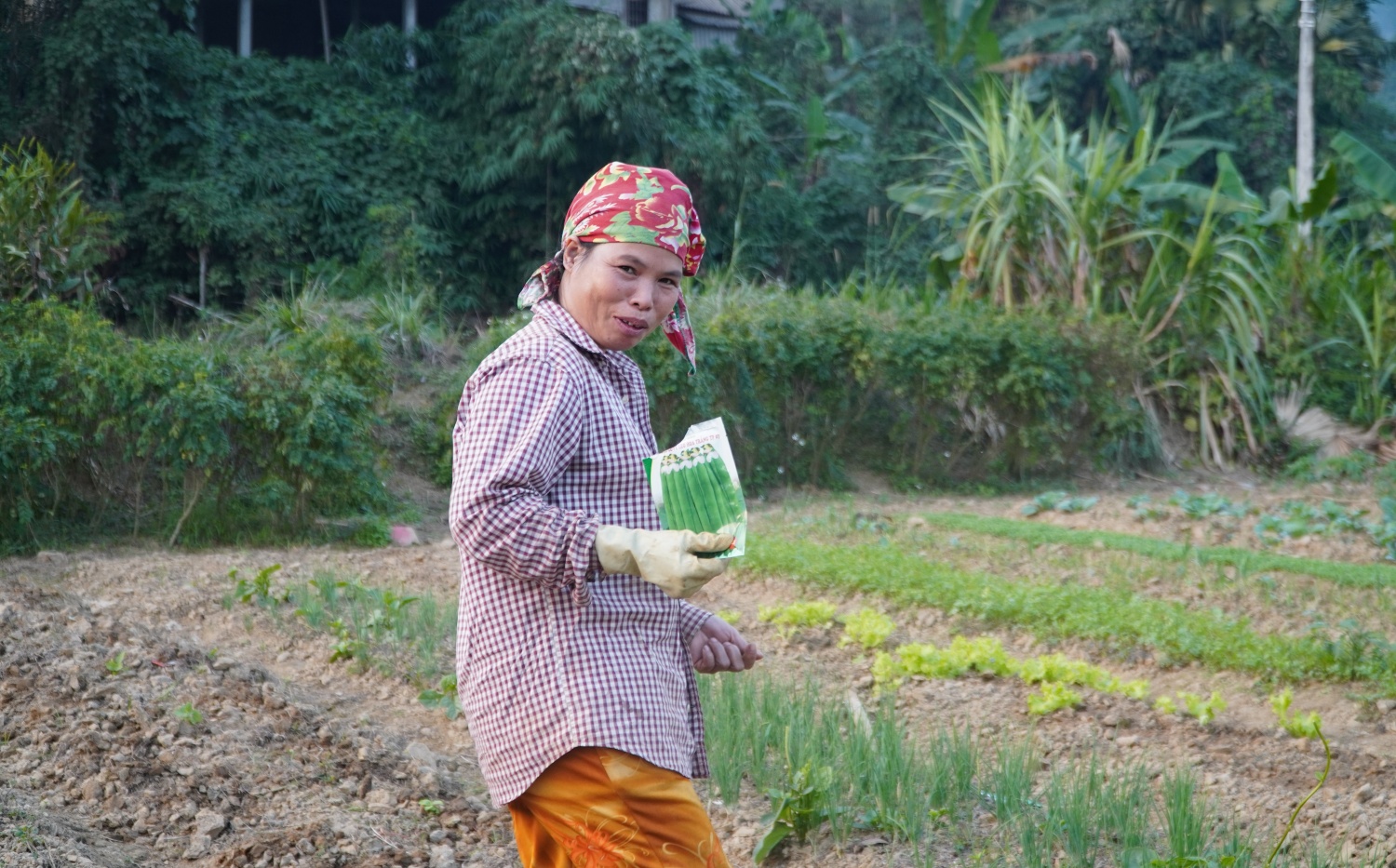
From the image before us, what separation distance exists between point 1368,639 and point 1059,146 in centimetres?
855

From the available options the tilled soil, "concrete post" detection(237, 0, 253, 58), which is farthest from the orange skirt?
"concrete post" detection(237, 0, 253, 58)

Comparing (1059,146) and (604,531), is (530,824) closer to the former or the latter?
(604,531)

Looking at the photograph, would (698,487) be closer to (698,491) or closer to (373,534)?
(698,491)

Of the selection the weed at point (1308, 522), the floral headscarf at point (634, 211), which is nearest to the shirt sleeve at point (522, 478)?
the floral headscarf at point (634, 211)

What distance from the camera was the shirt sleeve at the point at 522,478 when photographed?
1923mm

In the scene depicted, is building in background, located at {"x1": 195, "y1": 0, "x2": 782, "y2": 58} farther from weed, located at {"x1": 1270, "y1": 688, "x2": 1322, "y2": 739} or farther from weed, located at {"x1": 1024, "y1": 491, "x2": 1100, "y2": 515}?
weed, located at {"x1": 1270, "y1": 688, "x2": 1322, "y2": 739}

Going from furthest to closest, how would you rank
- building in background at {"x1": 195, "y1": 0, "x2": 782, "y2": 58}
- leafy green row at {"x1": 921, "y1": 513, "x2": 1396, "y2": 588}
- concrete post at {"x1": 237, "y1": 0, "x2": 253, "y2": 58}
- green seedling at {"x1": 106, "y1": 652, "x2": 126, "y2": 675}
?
1. building in background at {"x1": 195, "y1": 0, "x2": 782, "y2": 58}
2. concrete post at {"x1": 237, "y1": 0, "x2": 253, "y2": 58}
3. leafy green row at {"x1": 921, "y1": 513, "x2": 1396, "y2": 588}
4. green seedling at {"x1": 106, "y1": 652, "x2": 126, "y2": 675}

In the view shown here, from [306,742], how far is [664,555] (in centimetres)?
288

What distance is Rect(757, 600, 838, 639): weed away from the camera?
6.21 m

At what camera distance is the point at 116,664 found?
15.2 ft

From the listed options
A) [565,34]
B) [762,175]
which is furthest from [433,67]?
[762,175]

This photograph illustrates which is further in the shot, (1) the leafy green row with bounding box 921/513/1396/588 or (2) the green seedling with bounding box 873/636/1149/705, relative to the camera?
(1) the leafy green row with bounding box 921/513/1396/588

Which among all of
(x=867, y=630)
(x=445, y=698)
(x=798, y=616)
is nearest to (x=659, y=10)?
(x=798, y=616)

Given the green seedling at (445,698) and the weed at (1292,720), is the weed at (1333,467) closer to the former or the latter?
the weed at (1292,720)
